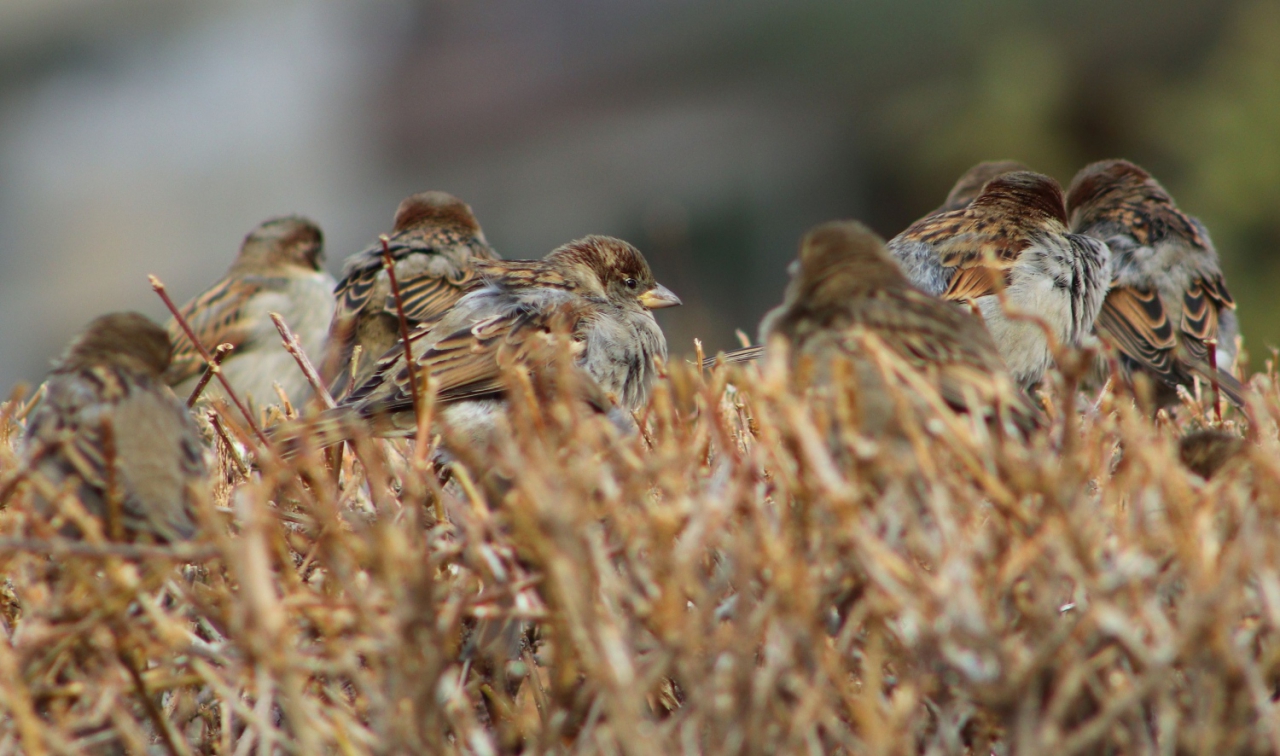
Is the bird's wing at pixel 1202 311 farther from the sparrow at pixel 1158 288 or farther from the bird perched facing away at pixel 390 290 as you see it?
the bird perched facing away at pixel 390 290

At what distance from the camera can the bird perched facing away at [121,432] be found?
2.10 metres

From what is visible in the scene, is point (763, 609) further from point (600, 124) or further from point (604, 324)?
point (600, 124)

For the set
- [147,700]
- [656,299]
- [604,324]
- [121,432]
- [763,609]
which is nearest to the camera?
[763,609]

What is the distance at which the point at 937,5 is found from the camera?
1126 centimetres

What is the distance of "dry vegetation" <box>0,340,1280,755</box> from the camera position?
1666mm

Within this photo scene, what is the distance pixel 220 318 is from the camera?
592 cm

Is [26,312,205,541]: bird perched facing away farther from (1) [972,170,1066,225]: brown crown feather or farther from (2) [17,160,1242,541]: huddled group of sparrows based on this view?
(1) [972,170,1066,225]: brown crown feather

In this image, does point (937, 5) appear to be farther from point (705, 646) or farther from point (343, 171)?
point (705, 646)

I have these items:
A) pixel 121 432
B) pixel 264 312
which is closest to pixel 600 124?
pixel 264 312

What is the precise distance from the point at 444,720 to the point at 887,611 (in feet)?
2.41

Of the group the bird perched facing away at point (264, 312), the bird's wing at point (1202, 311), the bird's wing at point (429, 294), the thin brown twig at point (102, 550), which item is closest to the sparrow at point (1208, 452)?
the thin brown twig at point (102, 550)

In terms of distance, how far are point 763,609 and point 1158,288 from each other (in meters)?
3.55

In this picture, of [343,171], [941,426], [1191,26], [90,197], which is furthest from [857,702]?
[90,197]

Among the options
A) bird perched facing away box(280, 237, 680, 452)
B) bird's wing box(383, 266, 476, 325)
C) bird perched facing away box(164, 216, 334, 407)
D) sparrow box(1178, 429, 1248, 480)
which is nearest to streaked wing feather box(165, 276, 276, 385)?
bird perched facing away box(164, 216, 334, 407)
